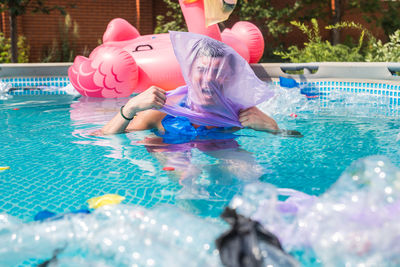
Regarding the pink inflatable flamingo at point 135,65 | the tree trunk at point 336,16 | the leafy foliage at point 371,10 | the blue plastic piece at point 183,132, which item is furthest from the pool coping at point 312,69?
the leafy foliage at point 371,10

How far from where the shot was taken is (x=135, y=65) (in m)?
5.72

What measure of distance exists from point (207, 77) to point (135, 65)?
10.3 feet

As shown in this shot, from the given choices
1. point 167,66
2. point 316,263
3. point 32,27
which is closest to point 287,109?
point 167,66

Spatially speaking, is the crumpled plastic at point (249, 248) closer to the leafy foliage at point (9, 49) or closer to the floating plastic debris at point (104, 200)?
the floating plastic debris at point (104, 200)

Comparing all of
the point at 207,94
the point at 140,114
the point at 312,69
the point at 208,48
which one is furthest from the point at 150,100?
the point at 312,69

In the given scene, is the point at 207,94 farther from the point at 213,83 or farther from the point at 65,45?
the point at 65,45

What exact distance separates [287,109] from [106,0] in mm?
8402

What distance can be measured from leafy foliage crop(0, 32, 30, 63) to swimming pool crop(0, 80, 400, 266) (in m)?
5.45

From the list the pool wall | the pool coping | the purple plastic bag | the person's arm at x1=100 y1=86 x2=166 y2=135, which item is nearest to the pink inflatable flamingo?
the pool coping

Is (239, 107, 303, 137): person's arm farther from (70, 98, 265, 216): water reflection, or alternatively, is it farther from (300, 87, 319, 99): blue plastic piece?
(300, 87, 319, 99): blue plastic piece

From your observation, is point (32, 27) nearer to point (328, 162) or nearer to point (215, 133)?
point (215, 133)

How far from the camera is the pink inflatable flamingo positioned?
Result: 5.39 metres

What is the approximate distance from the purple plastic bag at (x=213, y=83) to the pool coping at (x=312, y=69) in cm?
391

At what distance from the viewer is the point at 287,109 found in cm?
565
